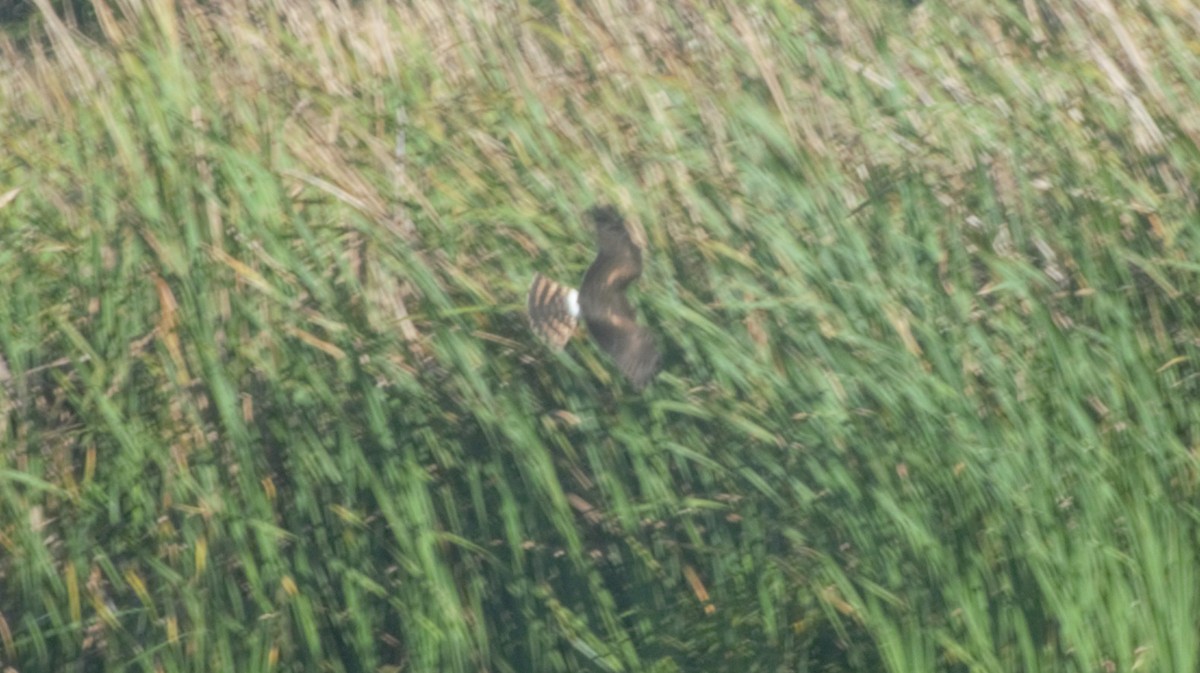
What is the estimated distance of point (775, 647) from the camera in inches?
98.3

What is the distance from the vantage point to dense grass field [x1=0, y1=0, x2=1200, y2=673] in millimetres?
2432

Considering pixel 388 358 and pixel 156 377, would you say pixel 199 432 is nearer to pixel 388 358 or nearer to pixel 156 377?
pixel 156 377

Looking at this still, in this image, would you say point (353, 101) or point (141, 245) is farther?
point (353, 101)

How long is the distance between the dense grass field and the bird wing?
64 millimetres

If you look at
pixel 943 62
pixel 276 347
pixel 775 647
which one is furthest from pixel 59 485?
pixel 943 62

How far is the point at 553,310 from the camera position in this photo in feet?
8.41

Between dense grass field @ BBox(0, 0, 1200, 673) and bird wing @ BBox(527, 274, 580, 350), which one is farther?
bird wing @ BBox(527, 274, 580, 350)

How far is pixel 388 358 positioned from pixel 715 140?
711 mm

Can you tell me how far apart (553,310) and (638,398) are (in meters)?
0.19

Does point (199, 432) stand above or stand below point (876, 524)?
above

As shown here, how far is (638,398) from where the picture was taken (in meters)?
2.57

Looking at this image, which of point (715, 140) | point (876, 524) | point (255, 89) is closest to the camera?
point (876, 524)

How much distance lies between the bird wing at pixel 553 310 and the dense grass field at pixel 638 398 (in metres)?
0.06

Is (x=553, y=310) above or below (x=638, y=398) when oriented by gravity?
above
